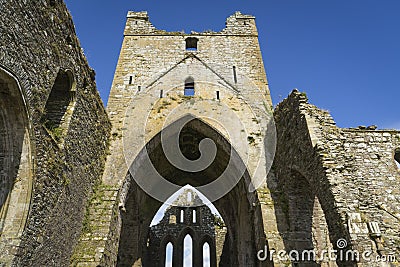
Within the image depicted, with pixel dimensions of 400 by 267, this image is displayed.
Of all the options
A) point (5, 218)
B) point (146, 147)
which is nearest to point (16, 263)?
point (5, 218)

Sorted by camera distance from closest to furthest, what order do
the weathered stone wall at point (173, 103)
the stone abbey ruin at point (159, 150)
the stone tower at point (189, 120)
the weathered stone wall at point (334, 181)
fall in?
the stone abbey ruin at point (159, 150), the weathered stone wall at point (334, 181), the weathered stone wall at point (173, 103), the stone tower at point (189, 120)

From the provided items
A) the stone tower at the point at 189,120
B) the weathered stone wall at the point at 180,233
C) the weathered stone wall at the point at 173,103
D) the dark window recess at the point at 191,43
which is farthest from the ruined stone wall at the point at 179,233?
the dark window recess at the point at 191,43

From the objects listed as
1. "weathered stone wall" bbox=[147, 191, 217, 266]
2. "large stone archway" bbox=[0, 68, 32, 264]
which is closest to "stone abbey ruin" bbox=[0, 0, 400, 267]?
"large stone archway" bbox=[0, 68, 32, 264]

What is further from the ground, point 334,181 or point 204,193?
point 204,193

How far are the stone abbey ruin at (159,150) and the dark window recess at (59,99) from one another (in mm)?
29

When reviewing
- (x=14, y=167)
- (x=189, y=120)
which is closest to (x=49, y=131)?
(x=14, y=167)

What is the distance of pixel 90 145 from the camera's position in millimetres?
7941

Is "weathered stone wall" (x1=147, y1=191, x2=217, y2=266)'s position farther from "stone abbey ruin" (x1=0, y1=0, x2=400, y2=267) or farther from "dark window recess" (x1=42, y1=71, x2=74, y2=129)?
"dark window recess" (x1=42, y1=71, x2=74, y2=129)

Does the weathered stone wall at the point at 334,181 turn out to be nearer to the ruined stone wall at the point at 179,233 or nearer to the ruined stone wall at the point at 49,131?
the ruined stone wall at the point at 49,131

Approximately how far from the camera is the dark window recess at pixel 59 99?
683 cm

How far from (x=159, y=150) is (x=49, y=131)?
19.0ft

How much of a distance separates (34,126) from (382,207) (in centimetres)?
657

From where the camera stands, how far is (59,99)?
23.4 ft

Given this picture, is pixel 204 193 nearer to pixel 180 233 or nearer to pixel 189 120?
pixel 180 233
